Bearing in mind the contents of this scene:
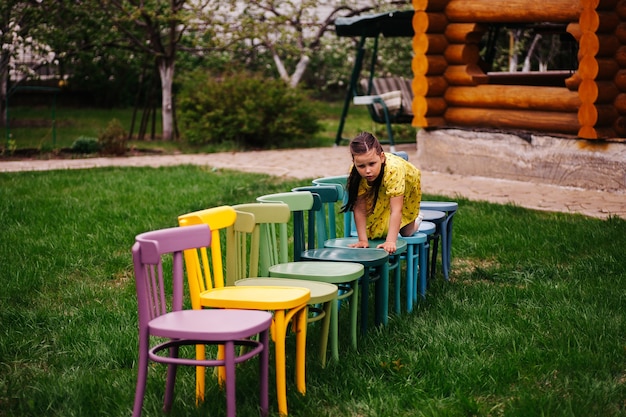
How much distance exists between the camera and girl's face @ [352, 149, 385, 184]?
17.1ft

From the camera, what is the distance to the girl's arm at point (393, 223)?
17.0 ft

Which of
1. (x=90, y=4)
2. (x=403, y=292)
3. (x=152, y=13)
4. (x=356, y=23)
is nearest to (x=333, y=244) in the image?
(x=403, y=292)

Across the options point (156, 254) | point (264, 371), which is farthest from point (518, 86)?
point (156, 254)

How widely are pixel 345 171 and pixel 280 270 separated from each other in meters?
7.35

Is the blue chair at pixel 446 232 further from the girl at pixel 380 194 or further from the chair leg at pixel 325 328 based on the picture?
the chair leg at pixel 325 328

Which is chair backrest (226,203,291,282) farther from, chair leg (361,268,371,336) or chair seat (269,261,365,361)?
chair leg (361,268,371,336)

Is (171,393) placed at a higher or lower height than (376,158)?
lower

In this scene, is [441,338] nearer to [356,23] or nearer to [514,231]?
[514,231]

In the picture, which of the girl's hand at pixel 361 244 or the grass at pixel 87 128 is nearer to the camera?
the girl's hand at pixel 361 244

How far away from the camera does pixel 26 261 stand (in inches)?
275

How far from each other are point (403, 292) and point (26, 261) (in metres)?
2.94

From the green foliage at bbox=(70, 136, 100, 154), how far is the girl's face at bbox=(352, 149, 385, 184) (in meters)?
10.0

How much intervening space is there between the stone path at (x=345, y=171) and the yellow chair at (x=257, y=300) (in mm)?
5129

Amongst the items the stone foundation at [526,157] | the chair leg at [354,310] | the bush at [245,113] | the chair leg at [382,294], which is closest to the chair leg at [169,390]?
the chair leg at [354,310]
